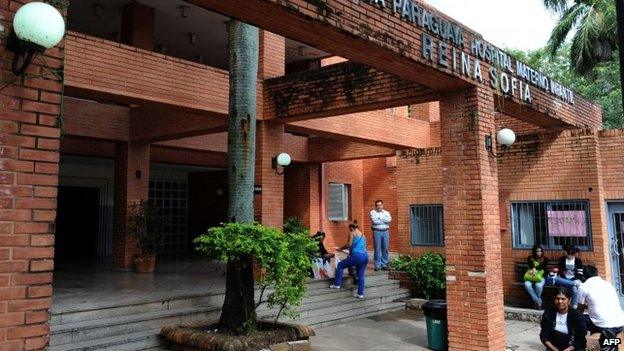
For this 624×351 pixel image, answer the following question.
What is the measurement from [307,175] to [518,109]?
364 inches

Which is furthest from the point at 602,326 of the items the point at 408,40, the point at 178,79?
the point at 178,79

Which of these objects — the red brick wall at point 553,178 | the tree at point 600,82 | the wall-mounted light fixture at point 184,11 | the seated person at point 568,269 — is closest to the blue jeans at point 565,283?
the seated person at point 568,269

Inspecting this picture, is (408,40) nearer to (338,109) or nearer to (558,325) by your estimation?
(338,109)

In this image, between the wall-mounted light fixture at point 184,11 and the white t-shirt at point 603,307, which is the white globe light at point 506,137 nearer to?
the white t-shirt at point 603,307

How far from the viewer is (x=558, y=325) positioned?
6.25 metres

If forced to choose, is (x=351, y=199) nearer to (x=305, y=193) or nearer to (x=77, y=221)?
(x=305, y=193)

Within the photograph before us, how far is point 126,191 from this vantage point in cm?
1262

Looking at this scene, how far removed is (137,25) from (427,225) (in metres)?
8.70

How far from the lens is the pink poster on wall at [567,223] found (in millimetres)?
10500

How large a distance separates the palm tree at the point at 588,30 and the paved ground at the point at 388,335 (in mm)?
16088

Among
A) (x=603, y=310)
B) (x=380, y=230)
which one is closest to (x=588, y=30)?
(x=380, y=230)

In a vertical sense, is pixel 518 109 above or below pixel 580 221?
above

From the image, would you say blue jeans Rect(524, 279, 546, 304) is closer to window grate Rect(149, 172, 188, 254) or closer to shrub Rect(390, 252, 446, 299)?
shrub Rect(390, 252, 446, 299)

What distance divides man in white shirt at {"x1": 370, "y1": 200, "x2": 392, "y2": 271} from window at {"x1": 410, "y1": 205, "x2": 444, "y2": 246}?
0.67m
